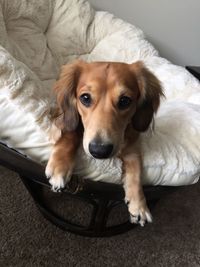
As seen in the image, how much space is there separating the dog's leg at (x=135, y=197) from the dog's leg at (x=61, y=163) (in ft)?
0.70

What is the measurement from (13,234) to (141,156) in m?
0.75

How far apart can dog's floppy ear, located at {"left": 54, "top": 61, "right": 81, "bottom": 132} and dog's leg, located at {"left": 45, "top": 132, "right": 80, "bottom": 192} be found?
57 mm

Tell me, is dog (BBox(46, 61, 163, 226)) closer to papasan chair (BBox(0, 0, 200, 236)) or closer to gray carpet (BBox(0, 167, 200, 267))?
papasan chair (BBox(0, 0, 200, 236))

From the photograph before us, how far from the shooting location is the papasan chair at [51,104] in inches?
44.7

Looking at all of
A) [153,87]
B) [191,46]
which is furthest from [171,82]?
[191,46]

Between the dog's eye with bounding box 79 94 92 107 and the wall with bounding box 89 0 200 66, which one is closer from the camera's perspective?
the dog's eye with bounding box 79 94 92 107

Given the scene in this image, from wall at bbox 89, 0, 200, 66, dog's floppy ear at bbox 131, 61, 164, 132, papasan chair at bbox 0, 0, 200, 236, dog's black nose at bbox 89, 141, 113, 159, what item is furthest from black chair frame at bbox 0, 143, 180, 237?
wall at bbox 89, 0, 200, 66

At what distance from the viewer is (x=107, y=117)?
1.09 metres

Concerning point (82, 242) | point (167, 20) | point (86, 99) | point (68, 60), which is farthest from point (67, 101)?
point (167, 20)

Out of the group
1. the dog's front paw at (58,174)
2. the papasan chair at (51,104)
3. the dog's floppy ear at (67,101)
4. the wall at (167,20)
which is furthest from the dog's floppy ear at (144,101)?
the wall at (167,20)

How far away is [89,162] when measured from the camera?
116 cm

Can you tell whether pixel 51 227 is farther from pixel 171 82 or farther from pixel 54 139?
pixel 171 82

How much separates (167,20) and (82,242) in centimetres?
183

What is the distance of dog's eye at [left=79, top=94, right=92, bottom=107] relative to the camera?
1.14 meters
